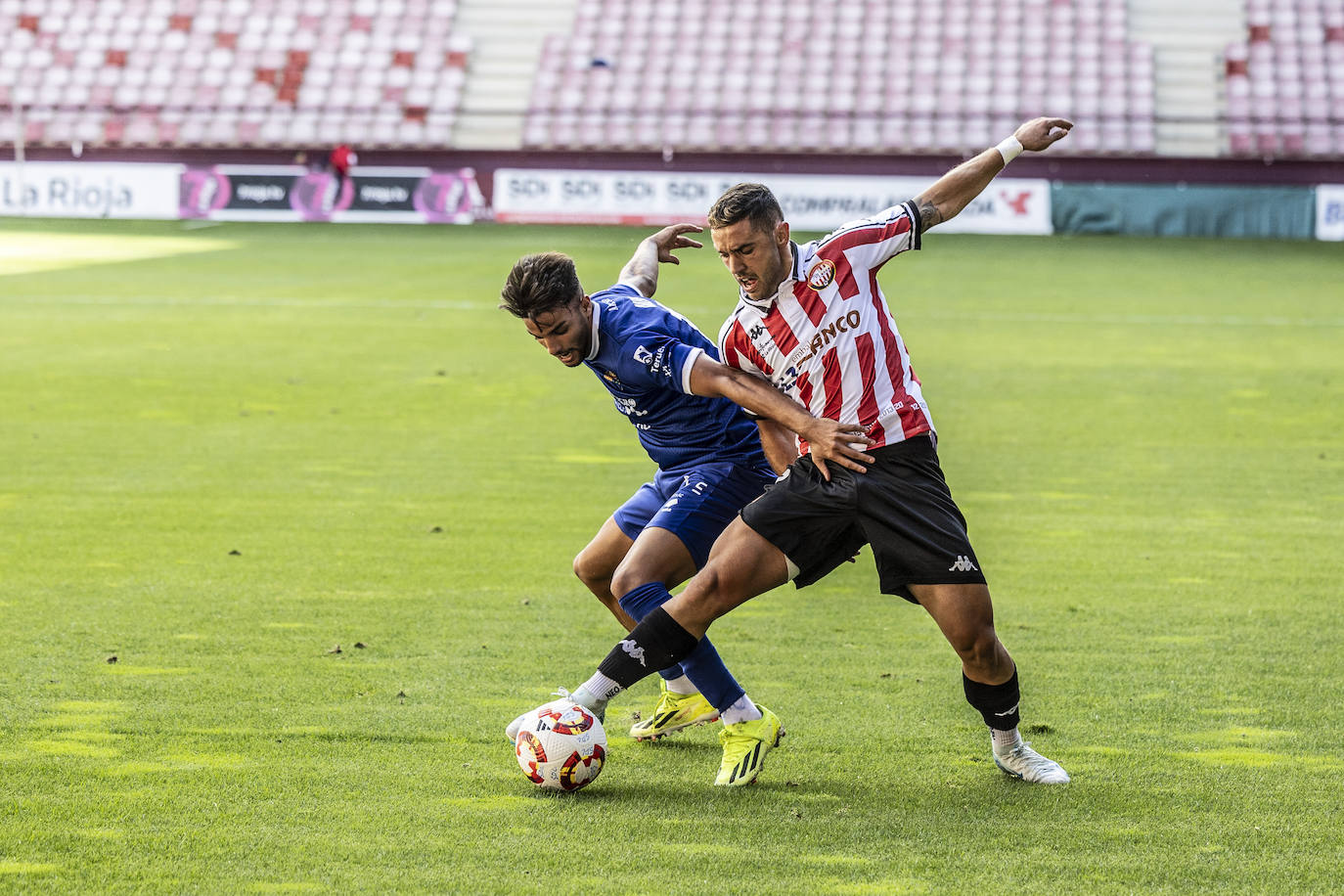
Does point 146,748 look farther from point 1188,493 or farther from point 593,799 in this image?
point 1188,493

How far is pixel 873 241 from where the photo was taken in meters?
4.56

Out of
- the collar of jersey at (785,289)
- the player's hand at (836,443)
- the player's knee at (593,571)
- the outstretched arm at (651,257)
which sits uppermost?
the collar of jersey at (785,289)

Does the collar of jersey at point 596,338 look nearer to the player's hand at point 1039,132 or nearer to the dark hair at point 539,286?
the dark hair at point 539,286

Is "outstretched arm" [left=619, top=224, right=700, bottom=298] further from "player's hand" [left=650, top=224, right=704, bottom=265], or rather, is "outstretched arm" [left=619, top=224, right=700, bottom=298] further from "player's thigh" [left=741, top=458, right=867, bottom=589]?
"player's thigh" [left=741, top=458, right=867, bottom=589]

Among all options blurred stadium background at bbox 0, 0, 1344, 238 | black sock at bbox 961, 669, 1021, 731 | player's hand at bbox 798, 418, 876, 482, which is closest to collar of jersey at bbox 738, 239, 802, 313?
player's hand at bbox 798, 418, 876, 482

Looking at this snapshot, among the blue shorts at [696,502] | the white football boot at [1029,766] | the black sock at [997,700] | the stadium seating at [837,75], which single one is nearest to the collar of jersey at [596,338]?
the blue shorts at [696,502]

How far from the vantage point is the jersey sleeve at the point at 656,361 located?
4.61 metres

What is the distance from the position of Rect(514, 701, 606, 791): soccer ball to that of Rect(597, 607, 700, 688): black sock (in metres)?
0.20

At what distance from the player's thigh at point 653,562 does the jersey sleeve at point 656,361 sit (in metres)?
0.50

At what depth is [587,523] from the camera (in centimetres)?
817

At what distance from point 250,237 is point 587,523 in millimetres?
21069

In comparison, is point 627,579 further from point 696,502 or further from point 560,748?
point 560,748

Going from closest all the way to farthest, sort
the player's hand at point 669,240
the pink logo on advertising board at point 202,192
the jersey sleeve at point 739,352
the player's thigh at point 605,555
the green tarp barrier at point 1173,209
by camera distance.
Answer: the jersey sleeve at point 739,352 → the player's thigh at point 605,555 → the player's hand at point 669,240 → the green tarp barrier at point 1173,209 → the pink logo on advertising board at point 202,192

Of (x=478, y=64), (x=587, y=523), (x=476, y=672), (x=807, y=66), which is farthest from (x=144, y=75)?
(x=476, y=672)
